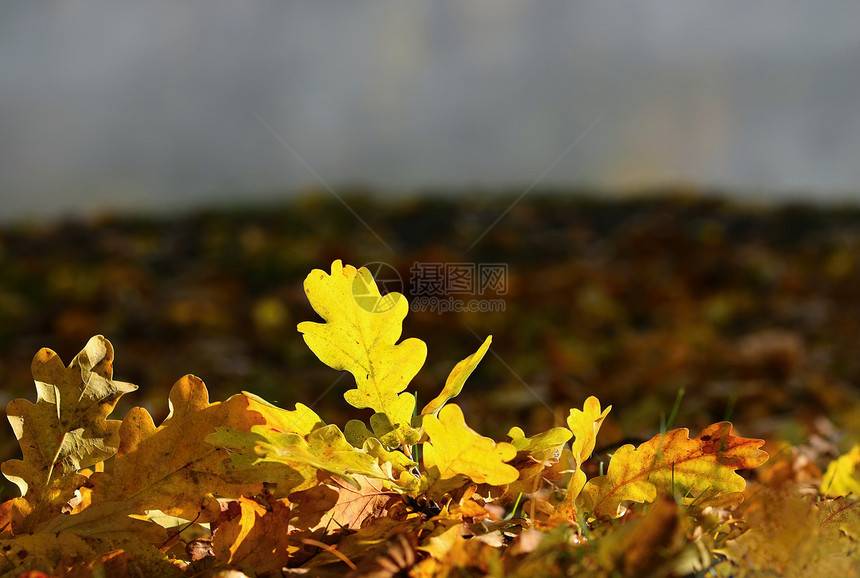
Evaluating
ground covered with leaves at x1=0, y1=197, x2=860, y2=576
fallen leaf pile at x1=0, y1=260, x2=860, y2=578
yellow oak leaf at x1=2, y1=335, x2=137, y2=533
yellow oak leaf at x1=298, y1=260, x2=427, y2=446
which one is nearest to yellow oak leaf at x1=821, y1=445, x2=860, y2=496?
ground covered with leaves at x1=0, y1=197, x2=860, y2=576

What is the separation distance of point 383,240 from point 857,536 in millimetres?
3436

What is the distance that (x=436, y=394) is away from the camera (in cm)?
250

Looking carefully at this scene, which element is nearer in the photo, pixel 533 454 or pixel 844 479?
pixel 533 454

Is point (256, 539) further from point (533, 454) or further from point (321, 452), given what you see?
point (533, 454)

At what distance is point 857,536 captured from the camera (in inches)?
22.3

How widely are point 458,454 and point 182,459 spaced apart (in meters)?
0.23

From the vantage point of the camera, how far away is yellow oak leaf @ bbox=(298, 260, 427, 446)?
60cm

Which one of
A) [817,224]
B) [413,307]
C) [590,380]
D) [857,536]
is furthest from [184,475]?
[817,224]

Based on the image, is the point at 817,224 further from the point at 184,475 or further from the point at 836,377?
the point at 184,475

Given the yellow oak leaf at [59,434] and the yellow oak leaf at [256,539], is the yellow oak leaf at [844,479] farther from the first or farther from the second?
the yellow oak leaf at [59,434]
